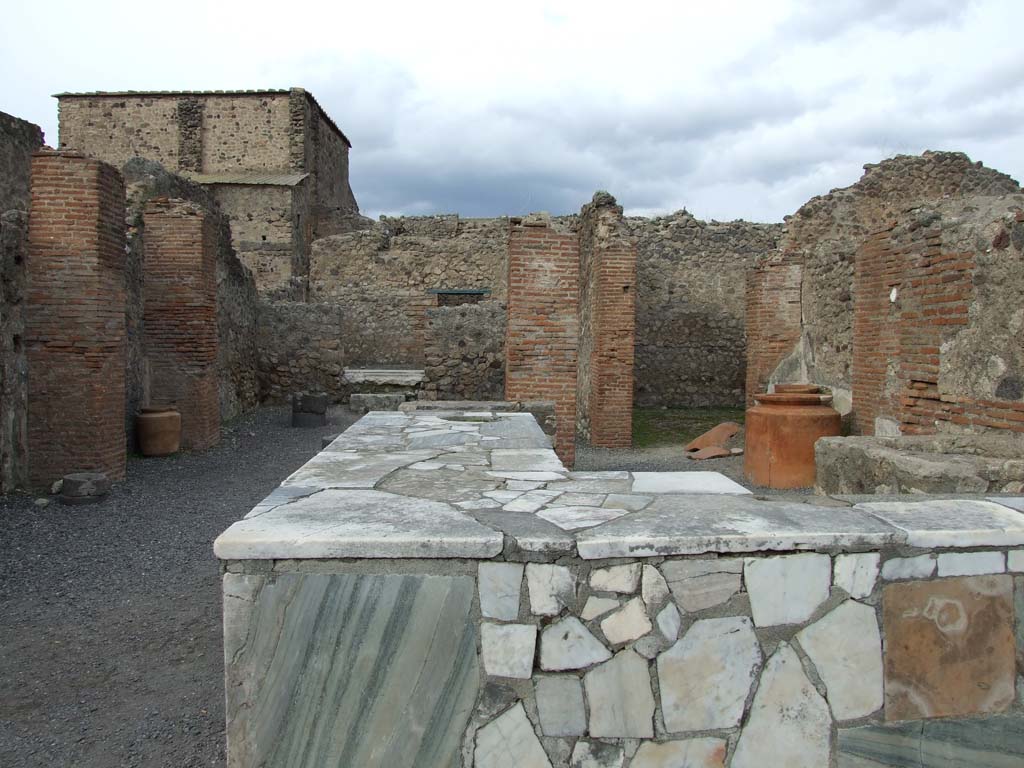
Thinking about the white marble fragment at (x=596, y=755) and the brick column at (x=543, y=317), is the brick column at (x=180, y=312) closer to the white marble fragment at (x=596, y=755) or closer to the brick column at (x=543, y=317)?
the brick column at (x=543, y=317)

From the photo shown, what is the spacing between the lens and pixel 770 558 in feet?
5.88

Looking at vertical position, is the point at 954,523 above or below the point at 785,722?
above

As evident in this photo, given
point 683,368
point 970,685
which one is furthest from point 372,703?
point 683,368

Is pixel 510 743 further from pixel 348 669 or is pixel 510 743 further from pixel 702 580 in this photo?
pixel 702 580

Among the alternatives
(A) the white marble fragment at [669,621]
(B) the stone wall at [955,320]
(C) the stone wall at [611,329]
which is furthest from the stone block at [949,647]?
(C) the stone wall at [611,329]

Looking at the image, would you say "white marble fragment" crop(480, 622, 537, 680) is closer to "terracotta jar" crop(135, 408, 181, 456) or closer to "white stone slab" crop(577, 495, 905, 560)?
"white stone slab" crop(577, 495, 905, 560)

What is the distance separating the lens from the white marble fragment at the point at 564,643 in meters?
1.76

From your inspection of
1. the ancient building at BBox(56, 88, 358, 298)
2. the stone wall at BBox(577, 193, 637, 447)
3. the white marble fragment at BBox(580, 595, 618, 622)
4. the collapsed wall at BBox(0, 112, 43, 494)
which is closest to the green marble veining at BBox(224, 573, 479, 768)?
the white marble fragment at BBox(580, 595, 618, 622)

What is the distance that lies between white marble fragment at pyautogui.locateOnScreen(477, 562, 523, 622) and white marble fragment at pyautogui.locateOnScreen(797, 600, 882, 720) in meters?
0.70

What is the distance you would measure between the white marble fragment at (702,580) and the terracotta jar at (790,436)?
17.8ft

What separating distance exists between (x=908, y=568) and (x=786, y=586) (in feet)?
1.05

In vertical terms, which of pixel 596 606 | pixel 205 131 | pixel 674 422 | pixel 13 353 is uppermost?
pixel 205 131

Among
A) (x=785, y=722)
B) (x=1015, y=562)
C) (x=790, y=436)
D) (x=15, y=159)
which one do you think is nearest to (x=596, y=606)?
(x=785, y=722)

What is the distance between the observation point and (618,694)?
1776 mm
